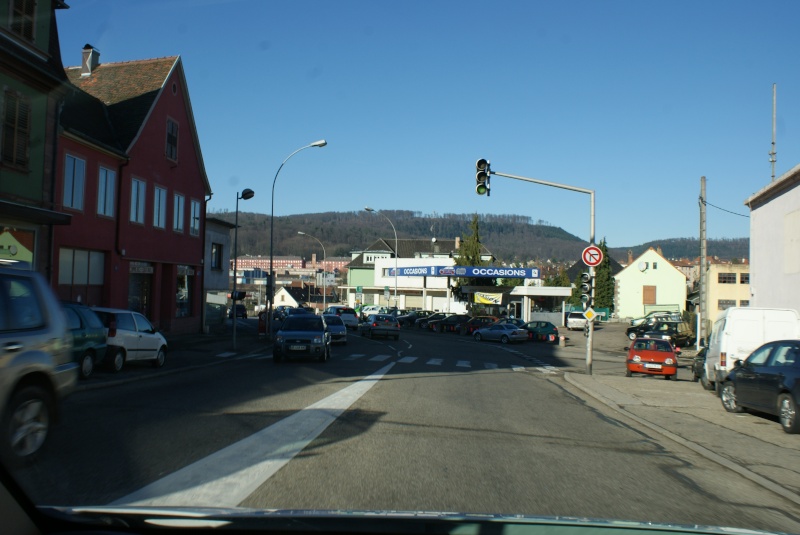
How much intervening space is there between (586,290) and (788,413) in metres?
11.4

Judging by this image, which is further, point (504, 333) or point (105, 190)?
point (504, 333)

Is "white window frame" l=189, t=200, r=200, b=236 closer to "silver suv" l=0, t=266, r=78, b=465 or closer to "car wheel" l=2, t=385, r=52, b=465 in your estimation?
"silver suv" l=0, t=266, r=78, b=465

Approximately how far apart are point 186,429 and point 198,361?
12.8 meters

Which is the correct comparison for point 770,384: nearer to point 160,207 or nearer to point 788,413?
point 788,413

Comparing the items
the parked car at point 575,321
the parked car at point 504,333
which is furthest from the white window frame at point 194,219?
the parked car at point 575,321

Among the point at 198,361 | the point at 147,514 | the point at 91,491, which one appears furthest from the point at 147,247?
the point at 147,514

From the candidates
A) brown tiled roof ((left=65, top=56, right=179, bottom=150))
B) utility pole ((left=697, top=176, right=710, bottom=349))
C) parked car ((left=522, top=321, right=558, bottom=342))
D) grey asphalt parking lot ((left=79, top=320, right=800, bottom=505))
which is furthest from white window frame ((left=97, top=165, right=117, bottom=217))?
parked car ((left=522, top=321, right=558, bottom=342))

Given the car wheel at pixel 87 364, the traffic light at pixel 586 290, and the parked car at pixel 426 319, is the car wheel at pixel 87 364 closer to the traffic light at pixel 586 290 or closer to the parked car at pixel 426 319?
the traffic light at pixel 586 290

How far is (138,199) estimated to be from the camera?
2942 cm

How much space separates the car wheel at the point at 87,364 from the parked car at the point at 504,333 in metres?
33.7

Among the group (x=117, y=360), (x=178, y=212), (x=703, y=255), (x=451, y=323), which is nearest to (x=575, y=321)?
(x=451, y=323)

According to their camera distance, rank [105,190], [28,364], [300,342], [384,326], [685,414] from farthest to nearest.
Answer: [384,326] → [105,190] → [300,342] → [685,414] → [28,364]

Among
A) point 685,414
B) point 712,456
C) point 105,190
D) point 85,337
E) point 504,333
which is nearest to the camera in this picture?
point 712,456

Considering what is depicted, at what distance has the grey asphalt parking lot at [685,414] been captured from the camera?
29.4 feet
